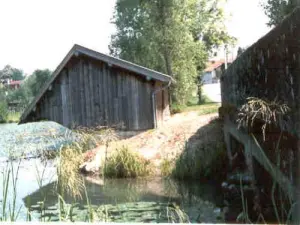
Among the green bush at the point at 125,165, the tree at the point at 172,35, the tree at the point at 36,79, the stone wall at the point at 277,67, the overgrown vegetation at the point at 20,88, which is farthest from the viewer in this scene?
the green bush at the point at 125,165

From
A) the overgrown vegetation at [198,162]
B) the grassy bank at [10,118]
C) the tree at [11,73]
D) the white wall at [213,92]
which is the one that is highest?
the tree at [11,73]

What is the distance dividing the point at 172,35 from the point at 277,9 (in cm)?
180

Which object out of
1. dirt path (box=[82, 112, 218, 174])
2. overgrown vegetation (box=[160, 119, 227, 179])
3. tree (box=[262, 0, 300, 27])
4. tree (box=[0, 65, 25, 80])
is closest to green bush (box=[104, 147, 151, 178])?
dirt path (box=[82, 112, 218, 174])

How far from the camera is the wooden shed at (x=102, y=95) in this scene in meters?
5.65

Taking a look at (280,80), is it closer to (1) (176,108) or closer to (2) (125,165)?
(1) (176,108)

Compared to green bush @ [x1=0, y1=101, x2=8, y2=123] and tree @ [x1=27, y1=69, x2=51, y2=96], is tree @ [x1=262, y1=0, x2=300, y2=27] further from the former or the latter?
green bush @ [x1=0, y1=101, x2=8, y2=123]

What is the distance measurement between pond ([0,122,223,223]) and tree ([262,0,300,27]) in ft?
4.67

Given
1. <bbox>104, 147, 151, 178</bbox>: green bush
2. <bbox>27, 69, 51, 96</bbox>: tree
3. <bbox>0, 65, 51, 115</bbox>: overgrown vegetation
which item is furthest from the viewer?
<bbox>104, 147, 151, 178</bbox>: green bush

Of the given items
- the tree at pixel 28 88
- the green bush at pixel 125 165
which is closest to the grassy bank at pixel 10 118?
the tree at pixel 28 88

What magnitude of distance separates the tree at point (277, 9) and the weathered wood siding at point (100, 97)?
2475mm

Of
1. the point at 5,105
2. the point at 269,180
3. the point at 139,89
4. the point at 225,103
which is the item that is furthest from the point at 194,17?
the point at 139,89

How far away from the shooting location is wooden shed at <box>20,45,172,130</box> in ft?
18.5

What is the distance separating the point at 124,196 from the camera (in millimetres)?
4457

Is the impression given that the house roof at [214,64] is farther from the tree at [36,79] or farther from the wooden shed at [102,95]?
the tree at [36,79]
